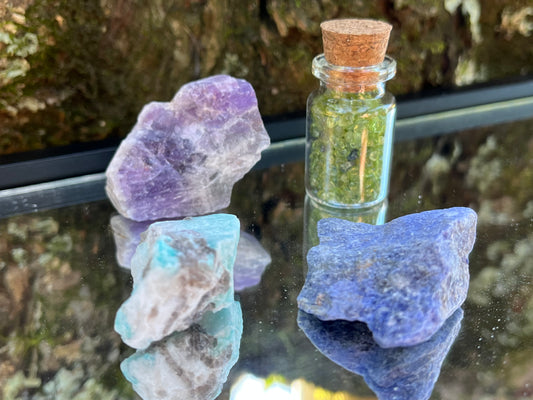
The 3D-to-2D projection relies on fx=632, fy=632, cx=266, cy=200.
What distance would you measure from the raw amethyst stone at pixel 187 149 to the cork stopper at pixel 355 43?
13 cm

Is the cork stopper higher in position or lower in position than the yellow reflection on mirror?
higher

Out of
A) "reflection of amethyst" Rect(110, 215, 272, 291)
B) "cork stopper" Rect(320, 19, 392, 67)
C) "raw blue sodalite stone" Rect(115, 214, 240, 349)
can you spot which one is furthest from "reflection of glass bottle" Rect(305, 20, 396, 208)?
"raw blue sodalite stone" Rect(115, 214, 240, 349)

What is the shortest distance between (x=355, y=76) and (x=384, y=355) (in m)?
0.37

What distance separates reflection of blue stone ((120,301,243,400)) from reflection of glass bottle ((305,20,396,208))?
270 millimetres

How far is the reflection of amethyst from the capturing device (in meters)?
0.78

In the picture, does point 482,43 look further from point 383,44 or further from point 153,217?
point 153,217

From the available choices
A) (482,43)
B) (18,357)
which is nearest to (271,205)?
(18,357)

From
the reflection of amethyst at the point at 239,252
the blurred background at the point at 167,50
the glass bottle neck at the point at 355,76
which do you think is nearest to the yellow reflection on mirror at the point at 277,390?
the reflection of amethyst at the point at 239,252

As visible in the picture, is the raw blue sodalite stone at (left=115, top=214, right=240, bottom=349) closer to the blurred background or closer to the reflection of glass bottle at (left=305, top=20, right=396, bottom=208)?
the reflection of glass bottle at (left=305, top=20, right=396, bottom=208)

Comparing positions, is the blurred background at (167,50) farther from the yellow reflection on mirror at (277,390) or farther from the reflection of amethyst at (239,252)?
the yellow reflection on mirror at (277,390)

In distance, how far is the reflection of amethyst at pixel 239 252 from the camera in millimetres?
781

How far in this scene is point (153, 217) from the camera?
0.88m

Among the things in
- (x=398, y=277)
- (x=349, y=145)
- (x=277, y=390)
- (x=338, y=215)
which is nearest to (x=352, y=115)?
(x=349, y=145)

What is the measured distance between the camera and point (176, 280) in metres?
0.61
